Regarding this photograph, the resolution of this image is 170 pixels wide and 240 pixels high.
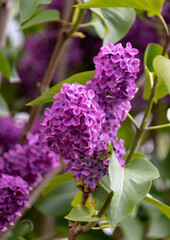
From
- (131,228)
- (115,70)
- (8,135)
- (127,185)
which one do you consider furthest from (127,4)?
(131,228)

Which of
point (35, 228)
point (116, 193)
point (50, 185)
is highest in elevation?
point (116, 193)

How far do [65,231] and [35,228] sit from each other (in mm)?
223

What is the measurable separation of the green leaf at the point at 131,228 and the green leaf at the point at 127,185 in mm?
429

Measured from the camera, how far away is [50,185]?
0.60 m

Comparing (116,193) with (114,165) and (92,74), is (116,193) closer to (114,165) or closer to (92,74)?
(114,165)

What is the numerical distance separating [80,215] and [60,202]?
1.34ft

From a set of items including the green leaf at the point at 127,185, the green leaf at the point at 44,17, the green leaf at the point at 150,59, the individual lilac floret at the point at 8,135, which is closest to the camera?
the green leaf at the point at 127,185

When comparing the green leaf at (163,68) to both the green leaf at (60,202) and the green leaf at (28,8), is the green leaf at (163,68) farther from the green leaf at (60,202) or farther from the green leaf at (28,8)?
the green leaf at (60,202)

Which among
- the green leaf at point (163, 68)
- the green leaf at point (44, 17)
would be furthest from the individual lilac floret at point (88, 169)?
the green leaf at point (44, 17)

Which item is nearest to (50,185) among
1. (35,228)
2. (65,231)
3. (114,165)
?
(114,165)

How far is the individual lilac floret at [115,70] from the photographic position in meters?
0.43

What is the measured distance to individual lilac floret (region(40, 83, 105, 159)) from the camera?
41 centimetres

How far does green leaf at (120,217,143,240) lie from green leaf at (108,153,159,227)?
43 cm

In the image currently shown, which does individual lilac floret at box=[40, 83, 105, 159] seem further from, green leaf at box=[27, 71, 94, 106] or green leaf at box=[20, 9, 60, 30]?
green leaf at box=[20, 9, 60, 30]
